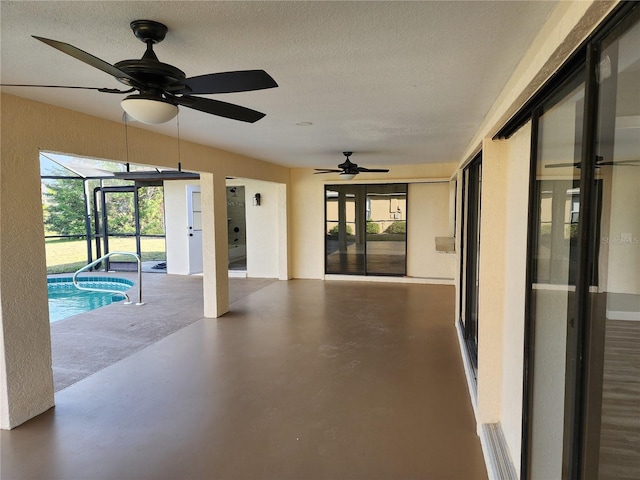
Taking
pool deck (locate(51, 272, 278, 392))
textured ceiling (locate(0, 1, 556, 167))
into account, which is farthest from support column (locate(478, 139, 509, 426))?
pool deck (locate(51, 272, 278, 392))

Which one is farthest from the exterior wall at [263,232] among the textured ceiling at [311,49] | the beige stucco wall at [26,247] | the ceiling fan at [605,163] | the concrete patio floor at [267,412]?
the ceiling fan at [605,163]

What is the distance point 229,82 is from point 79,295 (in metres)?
8.76

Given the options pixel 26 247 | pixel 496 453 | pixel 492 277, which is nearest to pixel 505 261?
pixel 492 277

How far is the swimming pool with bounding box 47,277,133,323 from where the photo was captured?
754 cm

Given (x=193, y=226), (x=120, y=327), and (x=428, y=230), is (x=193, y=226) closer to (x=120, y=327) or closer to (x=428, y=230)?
(x=120, y=327)

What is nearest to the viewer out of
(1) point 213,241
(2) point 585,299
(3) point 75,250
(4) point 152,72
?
(2) point 585,299

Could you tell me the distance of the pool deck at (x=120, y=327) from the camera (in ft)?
13.9

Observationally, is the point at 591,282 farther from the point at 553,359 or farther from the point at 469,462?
the point at 469,462

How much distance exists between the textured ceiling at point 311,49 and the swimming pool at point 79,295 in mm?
5426

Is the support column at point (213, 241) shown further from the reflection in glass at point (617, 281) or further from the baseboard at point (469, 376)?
the reflection in glass at point (617, 281)

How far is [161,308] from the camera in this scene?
652cm

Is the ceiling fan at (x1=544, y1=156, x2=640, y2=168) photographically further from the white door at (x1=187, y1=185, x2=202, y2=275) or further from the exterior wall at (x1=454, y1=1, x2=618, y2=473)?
the white door at (x1=187, y1=185, x2=202, y2=275)

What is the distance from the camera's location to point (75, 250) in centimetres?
1079

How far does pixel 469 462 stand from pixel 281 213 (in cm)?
698
